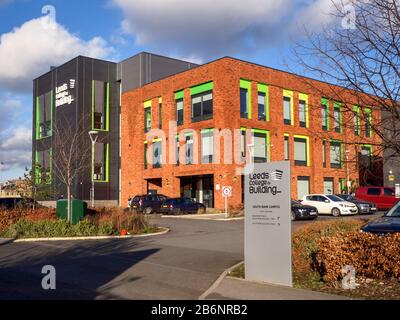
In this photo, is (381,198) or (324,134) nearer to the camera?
(324,134)

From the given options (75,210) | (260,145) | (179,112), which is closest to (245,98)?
(260,145)

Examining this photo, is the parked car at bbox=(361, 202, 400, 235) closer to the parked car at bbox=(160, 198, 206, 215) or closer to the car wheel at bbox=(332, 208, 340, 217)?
the car wheel at bbox=(332, 208, 340, 217)

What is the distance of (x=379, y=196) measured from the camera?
38156mm

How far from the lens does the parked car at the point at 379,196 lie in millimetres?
37562

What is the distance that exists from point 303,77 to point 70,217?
44.5 ft

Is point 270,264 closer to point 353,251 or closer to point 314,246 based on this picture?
point 353,251

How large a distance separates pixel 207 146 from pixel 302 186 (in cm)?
1121

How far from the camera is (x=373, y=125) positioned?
11.5m

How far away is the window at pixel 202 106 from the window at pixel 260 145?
4436 mm

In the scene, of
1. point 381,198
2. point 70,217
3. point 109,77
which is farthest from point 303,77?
point 109,77

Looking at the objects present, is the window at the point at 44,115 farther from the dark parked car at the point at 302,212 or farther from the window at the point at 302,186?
the dark parked car at the point at 302,212

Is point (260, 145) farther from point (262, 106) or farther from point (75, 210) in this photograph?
point (75, 210)

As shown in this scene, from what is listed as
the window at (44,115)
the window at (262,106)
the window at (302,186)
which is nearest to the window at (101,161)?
the window at (44,115)

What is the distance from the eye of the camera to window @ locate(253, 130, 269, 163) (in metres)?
43.6
